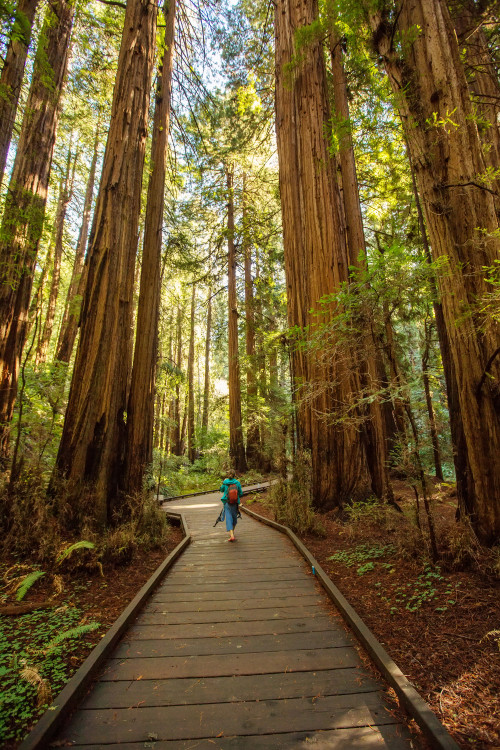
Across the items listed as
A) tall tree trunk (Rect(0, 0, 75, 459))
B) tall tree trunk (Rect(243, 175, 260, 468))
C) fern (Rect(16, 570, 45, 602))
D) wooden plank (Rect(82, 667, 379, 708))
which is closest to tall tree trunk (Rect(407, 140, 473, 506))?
wooden plank (Rect(82, 667, 379, 708))

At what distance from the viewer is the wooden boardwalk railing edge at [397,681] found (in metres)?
1.75

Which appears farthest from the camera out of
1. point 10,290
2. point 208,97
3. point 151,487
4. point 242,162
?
point 242,162

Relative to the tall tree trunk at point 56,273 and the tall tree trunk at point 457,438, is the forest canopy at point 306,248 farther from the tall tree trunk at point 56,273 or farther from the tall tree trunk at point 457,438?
the tall tree trunk at point 56,273

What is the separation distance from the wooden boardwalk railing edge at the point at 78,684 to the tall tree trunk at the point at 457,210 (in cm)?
362

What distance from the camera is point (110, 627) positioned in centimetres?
309

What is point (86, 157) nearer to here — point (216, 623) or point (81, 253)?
point (81, 253)

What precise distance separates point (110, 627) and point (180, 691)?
114 cm

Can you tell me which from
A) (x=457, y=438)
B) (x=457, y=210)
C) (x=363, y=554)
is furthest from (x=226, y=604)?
(x=457, y=210)

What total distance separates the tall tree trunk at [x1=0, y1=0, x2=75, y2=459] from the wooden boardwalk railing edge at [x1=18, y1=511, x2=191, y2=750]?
3633mm

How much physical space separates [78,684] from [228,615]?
155 cm

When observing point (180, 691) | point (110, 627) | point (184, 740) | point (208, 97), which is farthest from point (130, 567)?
point (208, 97)

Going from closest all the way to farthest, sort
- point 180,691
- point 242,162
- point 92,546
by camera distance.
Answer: point 180,691, point 92,546, point 242,162

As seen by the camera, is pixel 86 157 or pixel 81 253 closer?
pixel 81 253

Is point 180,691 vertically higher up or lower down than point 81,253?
lower down
